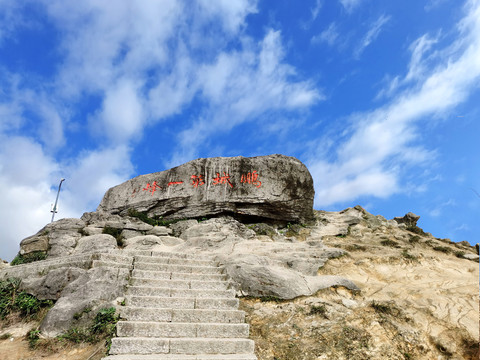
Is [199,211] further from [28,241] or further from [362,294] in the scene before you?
[362,294]

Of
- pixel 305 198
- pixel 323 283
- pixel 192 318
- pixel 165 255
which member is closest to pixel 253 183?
pixel 305 198

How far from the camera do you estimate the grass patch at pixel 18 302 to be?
6559mm

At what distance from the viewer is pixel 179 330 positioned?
18.0 feet

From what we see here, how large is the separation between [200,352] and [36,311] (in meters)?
4.01

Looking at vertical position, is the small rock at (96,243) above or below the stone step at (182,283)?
above

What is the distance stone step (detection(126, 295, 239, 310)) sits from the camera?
6.15m

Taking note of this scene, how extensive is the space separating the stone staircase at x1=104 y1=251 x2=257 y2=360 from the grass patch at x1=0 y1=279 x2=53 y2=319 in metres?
2.04

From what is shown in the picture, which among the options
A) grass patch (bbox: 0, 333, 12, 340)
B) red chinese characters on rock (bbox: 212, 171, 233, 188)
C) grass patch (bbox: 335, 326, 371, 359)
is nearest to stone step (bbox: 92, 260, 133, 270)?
grass patch (bbox: 0, 333, 12, 340)

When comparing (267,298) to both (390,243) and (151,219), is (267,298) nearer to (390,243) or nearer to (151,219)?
(390,243)

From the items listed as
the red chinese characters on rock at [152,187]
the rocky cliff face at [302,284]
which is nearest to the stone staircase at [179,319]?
the rocky cliff face at [302,284]

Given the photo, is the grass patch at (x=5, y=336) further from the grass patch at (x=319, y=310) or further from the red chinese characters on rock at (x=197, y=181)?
the red chinese characters on rock at (x=197, y=181)

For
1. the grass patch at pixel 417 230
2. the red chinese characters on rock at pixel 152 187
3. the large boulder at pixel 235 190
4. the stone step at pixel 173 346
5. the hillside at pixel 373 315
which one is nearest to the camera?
the stone step at pixel 173 346

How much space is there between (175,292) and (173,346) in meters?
1.61

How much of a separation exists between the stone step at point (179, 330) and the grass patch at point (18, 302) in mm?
2448
